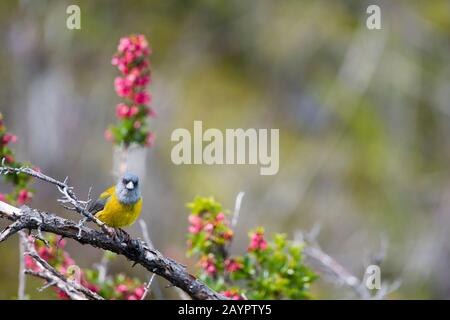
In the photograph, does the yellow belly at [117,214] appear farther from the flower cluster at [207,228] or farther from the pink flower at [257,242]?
the pink flower at [257,242]

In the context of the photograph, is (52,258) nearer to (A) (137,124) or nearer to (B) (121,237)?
(A) (137,124)

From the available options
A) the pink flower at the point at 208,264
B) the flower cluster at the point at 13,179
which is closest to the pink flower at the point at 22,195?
the flower cluster at the point at 13,179

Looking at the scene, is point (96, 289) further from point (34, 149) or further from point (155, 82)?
point (155, 82)

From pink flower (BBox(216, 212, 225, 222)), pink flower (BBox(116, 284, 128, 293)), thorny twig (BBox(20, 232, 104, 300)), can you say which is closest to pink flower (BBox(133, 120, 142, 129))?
pink flower (BBox(216, 212, 225, 222))

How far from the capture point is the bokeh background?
12586 mm

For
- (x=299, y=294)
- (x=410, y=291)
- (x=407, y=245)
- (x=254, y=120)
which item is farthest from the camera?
(x=254, y=120)

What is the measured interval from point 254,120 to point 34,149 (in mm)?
4068

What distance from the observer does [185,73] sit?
562 inches

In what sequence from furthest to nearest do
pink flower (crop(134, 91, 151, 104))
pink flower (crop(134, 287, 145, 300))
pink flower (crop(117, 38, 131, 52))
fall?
pink flower (crop(134, 91, 151, 104)), pink flower (crop(117, 38, 131, 52)), pink flower (crop(134, 287, 145, 300))

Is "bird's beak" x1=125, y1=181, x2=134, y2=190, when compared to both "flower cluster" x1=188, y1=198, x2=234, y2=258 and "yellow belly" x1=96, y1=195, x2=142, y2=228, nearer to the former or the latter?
"yellow belly" x1=96, y1=195, x2=142, y2=228

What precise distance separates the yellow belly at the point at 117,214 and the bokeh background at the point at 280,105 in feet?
22.6

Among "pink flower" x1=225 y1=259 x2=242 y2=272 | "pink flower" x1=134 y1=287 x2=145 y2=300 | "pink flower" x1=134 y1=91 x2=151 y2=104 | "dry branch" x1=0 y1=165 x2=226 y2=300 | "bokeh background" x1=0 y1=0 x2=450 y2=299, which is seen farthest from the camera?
"bokeh background" x1=0 y1=0 x2=450 y2=299

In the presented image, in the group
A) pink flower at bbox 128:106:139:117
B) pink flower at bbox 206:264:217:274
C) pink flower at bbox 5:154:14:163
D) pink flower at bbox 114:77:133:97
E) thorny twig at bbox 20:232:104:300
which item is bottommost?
thorny twig at bbox 20:232:104:300
